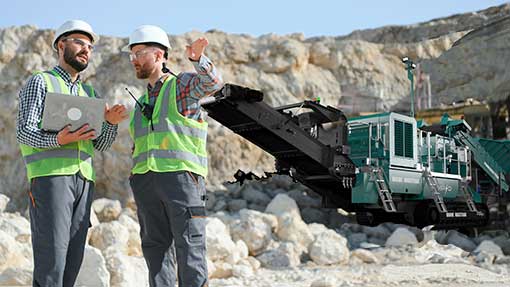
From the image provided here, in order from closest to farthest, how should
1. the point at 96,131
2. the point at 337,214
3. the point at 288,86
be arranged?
the point at 96,131
the point at 337,214
the point at 288,86

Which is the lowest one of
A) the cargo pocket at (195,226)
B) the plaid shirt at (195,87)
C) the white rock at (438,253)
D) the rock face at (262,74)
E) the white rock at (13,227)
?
the white rock at (438,253)

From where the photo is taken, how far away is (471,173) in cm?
1069

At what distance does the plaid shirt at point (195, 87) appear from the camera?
2812 millimetres

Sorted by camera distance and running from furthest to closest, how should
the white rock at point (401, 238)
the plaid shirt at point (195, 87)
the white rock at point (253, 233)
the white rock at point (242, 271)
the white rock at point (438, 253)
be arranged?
1. the white rock at point (401, 238)
2. the white rock at point (253, 233)
3. the white rock at point (438, 253)
4. the white rock at point (242, 271)
5. the plaid shirt at point (195, 87)

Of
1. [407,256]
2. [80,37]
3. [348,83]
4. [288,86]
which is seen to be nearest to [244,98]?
[80,37]

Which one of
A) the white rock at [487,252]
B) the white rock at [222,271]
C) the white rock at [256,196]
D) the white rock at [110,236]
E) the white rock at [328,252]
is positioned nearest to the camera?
the white rock at [222,271]

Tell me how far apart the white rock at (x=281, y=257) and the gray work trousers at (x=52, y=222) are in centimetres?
636

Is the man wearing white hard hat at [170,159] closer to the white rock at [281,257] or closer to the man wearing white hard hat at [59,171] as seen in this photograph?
the man wearing white hard hat at [59,171]

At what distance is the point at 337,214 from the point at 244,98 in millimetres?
8378

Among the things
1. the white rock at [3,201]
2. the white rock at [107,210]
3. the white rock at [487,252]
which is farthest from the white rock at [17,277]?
the white rock at [3,201]

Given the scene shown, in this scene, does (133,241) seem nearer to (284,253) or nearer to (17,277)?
(284,253)

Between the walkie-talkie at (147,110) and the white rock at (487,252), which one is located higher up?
the walkie-talkie at (147,110)

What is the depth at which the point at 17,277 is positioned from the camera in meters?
5.78

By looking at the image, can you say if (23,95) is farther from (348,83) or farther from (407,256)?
(348,83)
